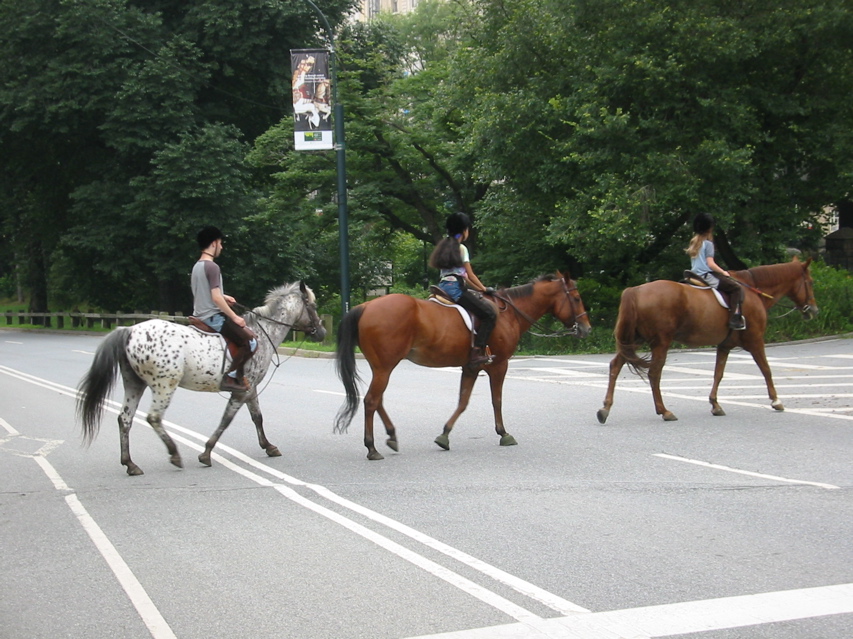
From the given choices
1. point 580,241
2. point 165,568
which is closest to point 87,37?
point 580,241

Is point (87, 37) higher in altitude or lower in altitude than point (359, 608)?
higher

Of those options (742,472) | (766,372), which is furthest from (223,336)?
(766,372)

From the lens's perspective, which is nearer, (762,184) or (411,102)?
(762,184)

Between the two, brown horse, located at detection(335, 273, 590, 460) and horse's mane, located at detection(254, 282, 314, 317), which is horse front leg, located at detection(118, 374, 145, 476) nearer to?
horse's mane, located at detection(254, 282, 314, 317)

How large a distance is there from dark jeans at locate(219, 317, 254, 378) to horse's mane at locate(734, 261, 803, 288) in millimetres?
7185

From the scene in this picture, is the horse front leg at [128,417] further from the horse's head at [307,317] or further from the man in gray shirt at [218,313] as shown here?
the horse's head at [307,317]

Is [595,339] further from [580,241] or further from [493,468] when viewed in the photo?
[493,468]

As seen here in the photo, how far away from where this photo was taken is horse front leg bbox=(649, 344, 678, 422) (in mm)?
12867

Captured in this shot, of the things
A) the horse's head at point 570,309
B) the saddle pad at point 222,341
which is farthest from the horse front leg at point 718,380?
the saddle pad at point 222,341

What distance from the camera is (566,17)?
27.8 m

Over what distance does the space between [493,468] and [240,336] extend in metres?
2.82

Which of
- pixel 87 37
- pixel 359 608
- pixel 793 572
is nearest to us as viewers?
pixel 359 608

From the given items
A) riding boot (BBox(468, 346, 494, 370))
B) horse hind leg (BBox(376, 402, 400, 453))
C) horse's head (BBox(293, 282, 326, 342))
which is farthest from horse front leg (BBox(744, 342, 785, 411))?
horse's head (BBox(293, 282, 326, 342))

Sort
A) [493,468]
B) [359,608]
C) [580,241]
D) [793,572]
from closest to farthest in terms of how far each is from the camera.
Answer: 1. [359,608]
2. [793,572]
3. [493,468]
4. [580,241]
